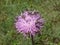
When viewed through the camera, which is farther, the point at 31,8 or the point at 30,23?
the point at 31,8

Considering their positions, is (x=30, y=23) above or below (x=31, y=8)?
below

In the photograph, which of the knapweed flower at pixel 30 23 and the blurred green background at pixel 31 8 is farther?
the blurred green background at pixel 31 8

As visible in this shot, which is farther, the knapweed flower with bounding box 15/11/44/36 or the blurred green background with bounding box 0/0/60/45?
the blurred green background with bounding box 0/0/60/45

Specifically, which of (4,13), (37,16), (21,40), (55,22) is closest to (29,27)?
(37,16)

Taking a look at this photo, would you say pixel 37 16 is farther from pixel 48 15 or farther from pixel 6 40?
pixel 48 15
